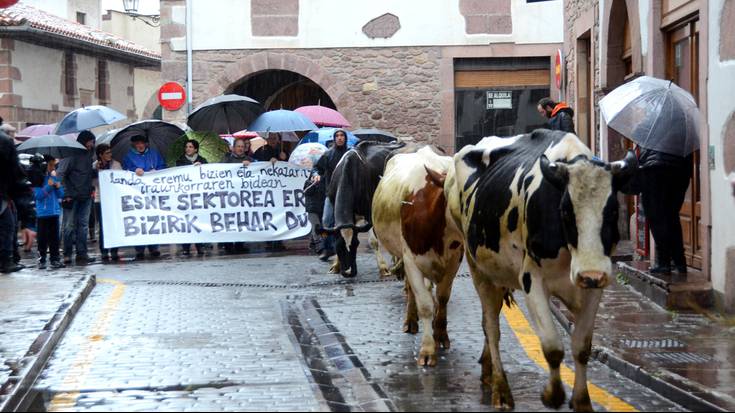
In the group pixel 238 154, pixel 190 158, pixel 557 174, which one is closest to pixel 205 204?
pixel 190 158

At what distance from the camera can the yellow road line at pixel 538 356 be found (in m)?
7.30

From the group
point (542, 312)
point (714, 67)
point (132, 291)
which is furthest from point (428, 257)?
point (132, 291)

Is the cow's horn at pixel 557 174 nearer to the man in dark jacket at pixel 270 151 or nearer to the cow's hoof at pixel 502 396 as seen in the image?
the cow's hoof at pixel 502 396

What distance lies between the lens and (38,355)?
29.5 feet

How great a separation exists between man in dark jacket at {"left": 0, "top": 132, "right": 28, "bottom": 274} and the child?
777 cm

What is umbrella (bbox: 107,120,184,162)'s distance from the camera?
63.6 feet

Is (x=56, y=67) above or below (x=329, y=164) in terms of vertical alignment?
above

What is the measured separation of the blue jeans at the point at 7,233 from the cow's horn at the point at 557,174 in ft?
16.6

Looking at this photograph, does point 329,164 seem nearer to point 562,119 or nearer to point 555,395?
point 562,119

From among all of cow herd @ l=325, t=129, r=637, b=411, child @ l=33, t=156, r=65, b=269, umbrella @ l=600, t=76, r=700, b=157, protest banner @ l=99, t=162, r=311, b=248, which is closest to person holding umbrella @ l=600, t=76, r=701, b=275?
umbrella @ l=600, t=76, r=700, b=157

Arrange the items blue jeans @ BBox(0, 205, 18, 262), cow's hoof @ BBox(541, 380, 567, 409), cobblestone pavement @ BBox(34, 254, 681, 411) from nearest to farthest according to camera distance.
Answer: cow's hoof @ BBox(541, 380, 567, 409)
cobblestone pavement @ BBox(34, 254, 681, 411)
blue jeans @ BBox(0, 205, 18, 262)

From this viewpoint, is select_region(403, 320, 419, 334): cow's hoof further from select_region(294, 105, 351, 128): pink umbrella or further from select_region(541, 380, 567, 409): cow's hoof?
select_region(294, 105, 351, 128): pink umbrella

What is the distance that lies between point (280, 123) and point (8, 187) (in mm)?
10411

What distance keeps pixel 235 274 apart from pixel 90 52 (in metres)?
28.5
